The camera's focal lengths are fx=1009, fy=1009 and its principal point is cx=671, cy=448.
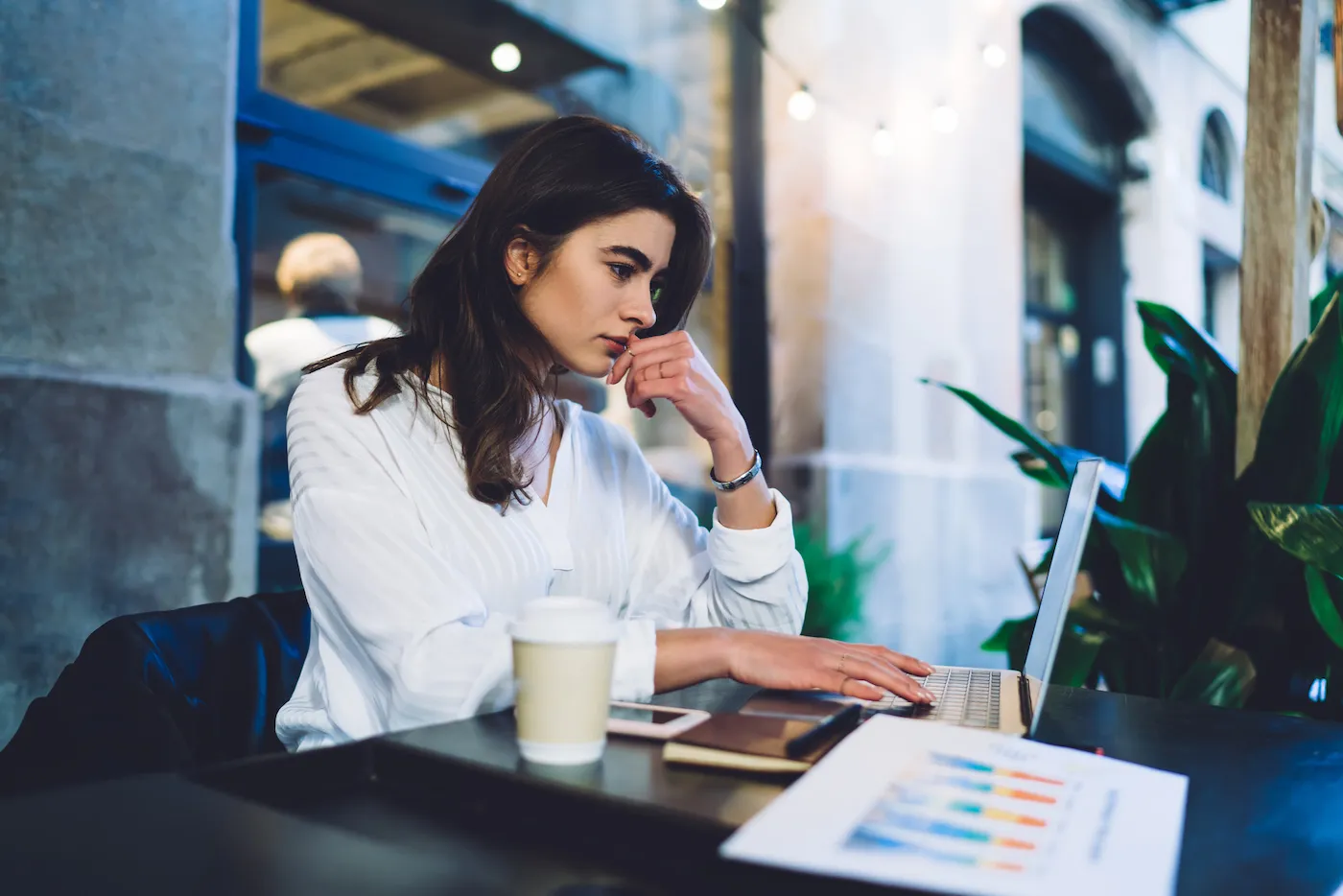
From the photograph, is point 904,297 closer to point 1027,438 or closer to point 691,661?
point 1027,438

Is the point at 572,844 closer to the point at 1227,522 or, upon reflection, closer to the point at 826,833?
the point at 826,833

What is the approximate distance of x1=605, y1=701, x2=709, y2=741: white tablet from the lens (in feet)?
2.45

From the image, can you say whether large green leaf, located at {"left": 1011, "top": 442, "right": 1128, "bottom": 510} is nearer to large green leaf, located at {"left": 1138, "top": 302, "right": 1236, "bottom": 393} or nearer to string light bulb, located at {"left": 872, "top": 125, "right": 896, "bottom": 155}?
large green leaf, located at {"left": 1138, "top": 302, "right": 1236, "bottom": 393}

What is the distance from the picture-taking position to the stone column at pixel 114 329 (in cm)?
176

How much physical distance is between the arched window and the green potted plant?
5498mm

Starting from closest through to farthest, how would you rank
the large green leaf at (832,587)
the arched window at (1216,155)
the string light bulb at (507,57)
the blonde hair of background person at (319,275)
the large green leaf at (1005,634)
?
the large green leaf at (1005,634)
the blonde hair of background person at (319,275)
the string light bulb at (507,57)
the large green leaf at (832,587)
the arched window at (1216,155)

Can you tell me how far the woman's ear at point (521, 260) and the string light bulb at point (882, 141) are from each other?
289 cm

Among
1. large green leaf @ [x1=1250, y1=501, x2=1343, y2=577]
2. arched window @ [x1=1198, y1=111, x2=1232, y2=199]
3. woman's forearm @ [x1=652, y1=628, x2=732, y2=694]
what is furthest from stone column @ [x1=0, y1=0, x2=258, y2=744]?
arched window @ [x1=1198, y1=111, x2=1232, y2=199]

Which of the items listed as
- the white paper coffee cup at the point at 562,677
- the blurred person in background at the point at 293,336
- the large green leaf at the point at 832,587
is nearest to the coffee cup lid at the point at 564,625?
the white paper coffee cup at the point at 562,677

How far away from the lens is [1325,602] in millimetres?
1604

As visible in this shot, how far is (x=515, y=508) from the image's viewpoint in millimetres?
1286

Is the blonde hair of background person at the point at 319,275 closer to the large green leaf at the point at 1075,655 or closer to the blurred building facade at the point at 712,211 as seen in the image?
the blurred building facade at the point at 712,211

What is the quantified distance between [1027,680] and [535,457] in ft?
2.38

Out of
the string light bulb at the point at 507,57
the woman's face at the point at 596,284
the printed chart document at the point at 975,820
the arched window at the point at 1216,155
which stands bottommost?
the printed chart document at the point at 975,820
